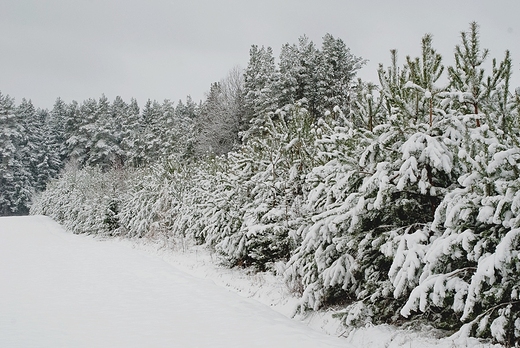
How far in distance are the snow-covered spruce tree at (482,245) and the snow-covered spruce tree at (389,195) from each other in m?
0.27

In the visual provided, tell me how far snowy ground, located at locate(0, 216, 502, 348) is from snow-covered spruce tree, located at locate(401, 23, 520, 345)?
0.35 metres

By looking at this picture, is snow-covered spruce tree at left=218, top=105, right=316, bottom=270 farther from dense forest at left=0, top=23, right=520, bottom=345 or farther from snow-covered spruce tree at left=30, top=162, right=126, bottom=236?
snow-covered spruce tree at left=30, top=162, right=126, bottom=236

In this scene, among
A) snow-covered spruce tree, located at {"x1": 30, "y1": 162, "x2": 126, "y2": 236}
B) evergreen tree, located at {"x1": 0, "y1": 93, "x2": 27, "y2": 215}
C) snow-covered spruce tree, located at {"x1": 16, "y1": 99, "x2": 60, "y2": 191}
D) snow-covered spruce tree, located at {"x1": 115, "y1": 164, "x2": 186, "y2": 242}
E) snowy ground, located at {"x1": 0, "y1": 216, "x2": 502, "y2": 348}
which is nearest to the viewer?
snowy ground, located at {"x1": 0, "y1": 216, "x2": 502, "y2": 348}

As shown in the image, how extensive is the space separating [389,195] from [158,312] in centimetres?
435

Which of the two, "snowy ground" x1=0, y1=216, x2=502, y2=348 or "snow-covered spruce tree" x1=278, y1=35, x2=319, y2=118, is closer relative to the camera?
"snowy ground" x1=0, y1=216, x2=502, y2=348

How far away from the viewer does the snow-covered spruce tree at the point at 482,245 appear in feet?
11.5

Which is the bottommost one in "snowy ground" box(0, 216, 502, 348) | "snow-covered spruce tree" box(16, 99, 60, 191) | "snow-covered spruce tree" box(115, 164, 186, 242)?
"snowy ground" box(0, 216, 502, 348)

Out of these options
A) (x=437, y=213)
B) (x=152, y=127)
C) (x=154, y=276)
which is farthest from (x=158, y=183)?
(x=152, y=127)

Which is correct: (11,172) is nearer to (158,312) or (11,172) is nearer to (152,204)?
(152,204)

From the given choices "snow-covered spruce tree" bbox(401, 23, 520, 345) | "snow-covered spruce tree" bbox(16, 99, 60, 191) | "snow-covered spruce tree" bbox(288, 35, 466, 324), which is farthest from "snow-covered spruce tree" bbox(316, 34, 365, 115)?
"snow-covered spruce tree" bbox(16, 99, 60, 191)

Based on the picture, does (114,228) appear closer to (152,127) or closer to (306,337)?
(306,337)

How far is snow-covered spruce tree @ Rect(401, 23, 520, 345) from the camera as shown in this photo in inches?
139

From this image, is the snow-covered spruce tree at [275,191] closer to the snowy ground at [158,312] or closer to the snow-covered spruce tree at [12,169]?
the snowy ground at [158,312]

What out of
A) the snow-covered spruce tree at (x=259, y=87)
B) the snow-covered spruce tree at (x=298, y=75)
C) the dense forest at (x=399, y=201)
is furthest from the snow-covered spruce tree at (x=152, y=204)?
the snow-covered spruce tree at (x=298, y=75)
